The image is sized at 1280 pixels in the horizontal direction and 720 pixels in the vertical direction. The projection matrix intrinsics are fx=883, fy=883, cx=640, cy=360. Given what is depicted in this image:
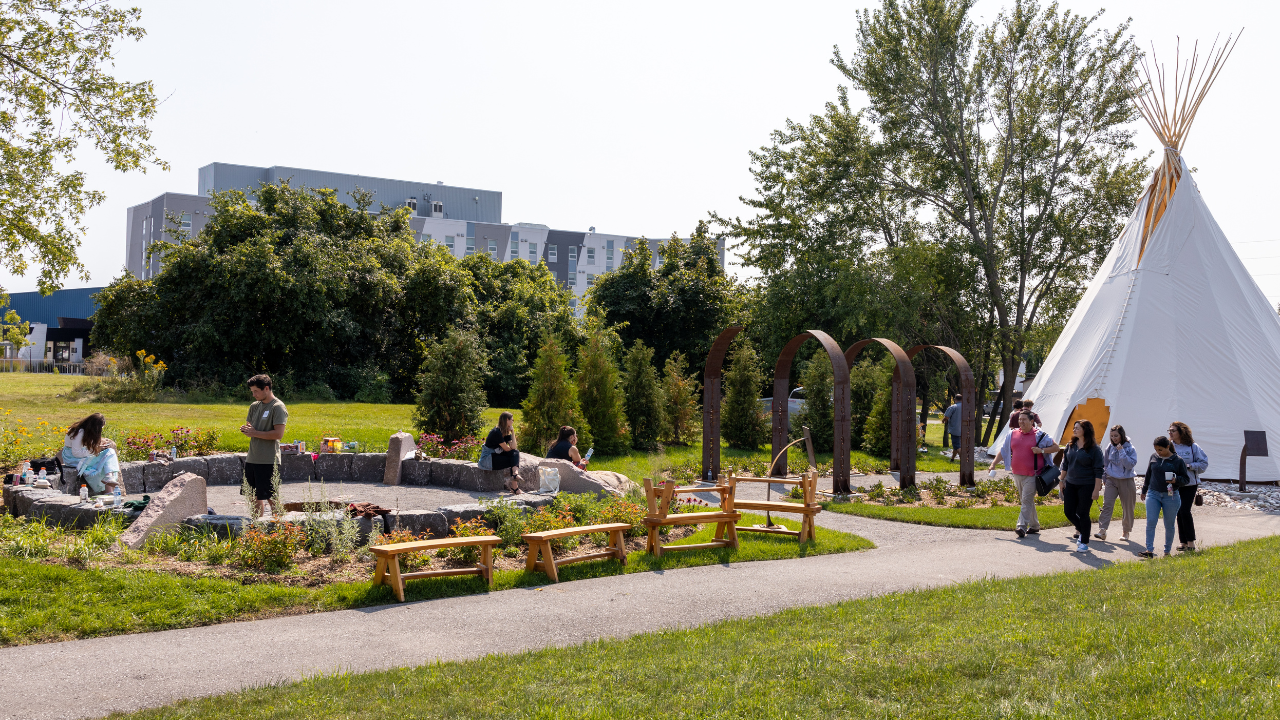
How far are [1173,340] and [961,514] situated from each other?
935cm

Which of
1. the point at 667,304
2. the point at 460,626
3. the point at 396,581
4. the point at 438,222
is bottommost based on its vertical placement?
the point at 460,626

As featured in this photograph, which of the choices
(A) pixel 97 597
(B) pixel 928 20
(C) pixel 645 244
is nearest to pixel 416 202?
(C) pixel 645 244

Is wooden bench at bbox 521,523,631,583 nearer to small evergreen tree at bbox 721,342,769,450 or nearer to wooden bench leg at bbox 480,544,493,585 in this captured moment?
wooden bench leg at bbox 480,544,493,585

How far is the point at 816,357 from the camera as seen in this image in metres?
24.0

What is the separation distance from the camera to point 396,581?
706 cm

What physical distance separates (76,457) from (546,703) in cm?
881

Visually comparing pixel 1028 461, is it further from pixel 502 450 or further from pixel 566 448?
pixel 502 450

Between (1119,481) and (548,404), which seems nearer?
(1119,481)

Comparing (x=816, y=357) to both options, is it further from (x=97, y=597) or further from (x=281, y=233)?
(x=97, y=597)

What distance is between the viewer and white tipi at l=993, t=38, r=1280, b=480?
1748 centimetres

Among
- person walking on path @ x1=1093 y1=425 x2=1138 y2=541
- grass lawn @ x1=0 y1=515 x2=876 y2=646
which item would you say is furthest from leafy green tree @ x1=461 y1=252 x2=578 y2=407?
grass lawn @ x1=0 y1=515 x2=876 y2=646

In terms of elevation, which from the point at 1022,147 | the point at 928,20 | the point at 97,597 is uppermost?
the point at 928,20

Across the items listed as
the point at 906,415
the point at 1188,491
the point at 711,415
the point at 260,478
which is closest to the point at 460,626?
the point at 260,478

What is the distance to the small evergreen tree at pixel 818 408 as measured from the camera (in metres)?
22.6
